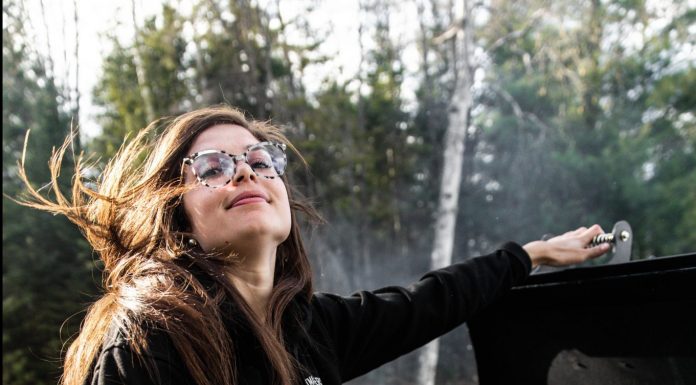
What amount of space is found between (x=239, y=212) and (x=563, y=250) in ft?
2.99

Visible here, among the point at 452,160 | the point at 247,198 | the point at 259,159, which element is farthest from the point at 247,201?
the point at 452,160

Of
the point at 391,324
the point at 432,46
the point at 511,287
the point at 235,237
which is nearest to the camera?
the point at 235,237

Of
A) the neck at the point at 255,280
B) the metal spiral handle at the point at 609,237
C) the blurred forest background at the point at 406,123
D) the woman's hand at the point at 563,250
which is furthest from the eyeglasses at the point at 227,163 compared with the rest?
the blurred forest background at the point at 406,123

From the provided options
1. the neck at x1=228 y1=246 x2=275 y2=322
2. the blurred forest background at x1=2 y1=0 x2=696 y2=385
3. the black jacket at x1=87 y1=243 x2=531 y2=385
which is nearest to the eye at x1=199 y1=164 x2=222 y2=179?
the neck at x1=228 y1=246 x2=275 y2=322

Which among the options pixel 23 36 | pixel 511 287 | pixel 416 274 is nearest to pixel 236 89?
pixel 23 36

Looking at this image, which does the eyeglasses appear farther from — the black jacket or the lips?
the black jacket

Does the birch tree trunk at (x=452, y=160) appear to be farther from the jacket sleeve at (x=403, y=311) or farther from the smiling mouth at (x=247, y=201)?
the smiling mouth at (x=247, y=201)

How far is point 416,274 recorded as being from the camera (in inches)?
430

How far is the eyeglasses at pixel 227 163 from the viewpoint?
141 cm

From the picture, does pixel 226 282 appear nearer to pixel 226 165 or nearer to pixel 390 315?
pixel 226 165

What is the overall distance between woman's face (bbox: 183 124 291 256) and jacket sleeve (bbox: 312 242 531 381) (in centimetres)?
30

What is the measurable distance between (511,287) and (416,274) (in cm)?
932

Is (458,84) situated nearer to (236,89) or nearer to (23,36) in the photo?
(236,89)

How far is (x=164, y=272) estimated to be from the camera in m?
1.31
